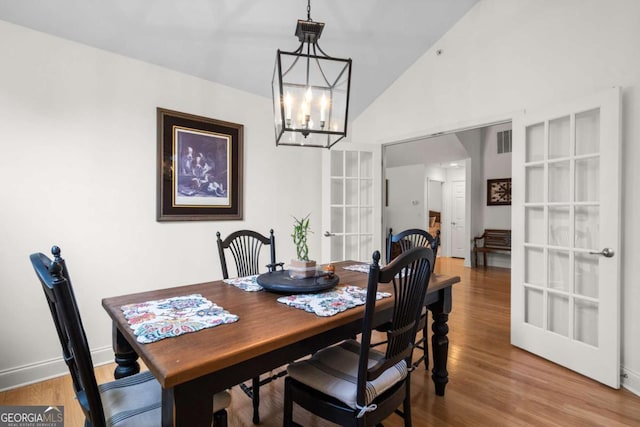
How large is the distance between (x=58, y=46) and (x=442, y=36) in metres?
3.32

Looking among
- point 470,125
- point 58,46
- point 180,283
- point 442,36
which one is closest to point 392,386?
point 180,283

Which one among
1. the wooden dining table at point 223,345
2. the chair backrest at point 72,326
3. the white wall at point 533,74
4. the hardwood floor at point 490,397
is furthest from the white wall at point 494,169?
the chair backrest at point 72,326

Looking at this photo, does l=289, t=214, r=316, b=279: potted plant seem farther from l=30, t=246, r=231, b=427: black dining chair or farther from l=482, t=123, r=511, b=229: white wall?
l=482, t=123, r=511, b=229: white wall

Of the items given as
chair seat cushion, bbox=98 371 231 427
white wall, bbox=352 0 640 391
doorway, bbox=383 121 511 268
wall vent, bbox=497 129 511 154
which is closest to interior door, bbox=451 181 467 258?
doorway, bbox=383 121 511 268

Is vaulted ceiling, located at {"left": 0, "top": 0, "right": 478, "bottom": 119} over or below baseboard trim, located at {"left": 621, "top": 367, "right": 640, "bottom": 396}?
over

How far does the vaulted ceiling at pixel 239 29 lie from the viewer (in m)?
2.18

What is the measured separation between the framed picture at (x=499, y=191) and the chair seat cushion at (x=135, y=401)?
6.65 meters

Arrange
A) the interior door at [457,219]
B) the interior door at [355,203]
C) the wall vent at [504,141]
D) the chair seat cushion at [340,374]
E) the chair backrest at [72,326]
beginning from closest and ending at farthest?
the chair backrest at [72,326]
the chair seat cushion at [340,374]
the interior door at [355,203]
the wall vent at [504,141]
the interior door at [457,219]

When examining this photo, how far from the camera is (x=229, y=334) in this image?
3.66ft

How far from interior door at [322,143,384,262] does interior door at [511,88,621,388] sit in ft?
4.94

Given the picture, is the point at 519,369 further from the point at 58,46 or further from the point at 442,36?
the point at 58,46

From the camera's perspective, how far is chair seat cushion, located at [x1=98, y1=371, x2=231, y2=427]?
1101mm

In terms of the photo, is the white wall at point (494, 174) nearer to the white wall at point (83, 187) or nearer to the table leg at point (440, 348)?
the table leg at point (440, 348)

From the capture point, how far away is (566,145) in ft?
8.05
